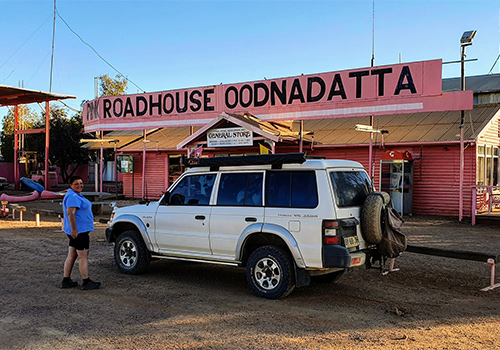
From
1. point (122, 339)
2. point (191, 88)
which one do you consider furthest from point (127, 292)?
point (191, 88)

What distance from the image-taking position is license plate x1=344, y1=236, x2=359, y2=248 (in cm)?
610

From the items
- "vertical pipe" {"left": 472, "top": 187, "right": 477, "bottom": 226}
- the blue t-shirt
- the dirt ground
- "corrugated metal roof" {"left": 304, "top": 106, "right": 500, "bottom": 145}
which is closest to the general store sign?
"corrugated metal roof" {"left": 304, "top": 106, "right": 500, "bottom": 145}

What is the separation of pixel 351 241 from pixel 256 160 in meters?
1.77

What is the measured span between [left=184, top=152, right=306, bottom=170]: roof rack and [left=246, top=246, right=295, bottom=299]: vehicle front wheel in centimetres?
119

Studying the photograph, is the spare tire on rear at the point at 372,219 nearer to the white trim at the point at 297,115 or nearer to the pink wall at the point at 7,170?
the white trim at the point at 297,115

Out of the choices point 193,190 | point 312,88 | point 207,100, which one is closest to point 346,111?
point 312,88

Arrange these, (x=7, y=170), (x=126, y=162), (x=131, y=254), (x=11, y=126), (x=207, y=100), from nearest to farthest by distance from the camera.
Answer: (x=131, y=254) < (x=207, y=100) < (x=126, y=162) < (x=7, y=170) < (x=11, y=126)

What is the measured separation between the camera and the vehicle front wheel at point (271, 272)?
20.8 ft

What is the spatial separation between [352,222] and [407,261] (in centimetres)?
380

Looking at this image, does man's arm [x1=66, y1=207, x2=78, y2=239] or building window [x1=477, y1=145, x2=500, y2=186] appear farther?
building window [x1=477, y1=145, x2=500, y2=186]

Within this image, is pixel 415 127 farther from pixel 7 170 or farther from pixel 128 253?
pixel 7 170

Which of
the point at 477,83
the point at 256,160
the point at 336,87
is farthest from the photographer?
the point at 477,83

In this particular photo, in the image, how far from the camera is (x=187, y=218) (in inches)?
290

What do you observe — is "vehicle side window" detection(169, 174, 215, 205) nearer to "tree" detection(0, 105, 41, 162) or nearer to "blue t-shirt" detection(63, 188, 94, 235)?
"blue t-shirt" detection(63, 188, 94, 235)
